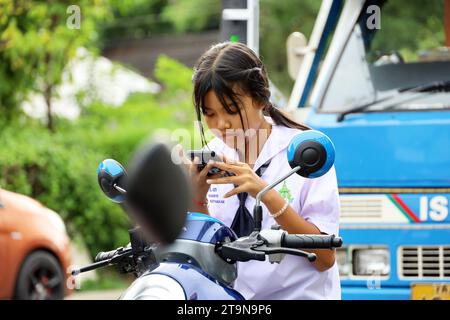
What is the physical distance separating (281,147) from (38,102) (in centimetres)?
1120

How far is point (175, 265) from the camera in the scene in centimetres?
276

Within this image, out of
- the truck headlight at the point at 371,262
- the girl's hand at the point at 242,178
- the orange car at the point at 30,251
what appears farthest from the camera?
the orange car at the point at 30,251

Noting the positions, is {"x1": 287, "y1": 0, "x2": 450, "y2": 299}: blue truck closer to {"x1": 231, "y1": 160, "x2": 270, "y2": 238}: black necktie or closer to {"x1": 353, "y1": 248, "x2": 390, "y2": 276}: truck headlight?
{"x1": 353, "y1": 248, "x2": 390, "y2": 276}: truck headlight

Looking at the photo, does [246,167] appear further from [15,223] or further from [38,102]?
[38,102]

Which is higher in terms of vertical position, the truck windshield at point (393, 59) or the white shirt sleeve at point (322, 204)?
the truck windshield at point (393, 59)

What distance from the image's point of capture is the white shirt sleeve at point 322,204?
3246mm

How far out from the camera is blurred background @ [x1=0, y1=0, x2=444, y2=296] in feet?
39.4

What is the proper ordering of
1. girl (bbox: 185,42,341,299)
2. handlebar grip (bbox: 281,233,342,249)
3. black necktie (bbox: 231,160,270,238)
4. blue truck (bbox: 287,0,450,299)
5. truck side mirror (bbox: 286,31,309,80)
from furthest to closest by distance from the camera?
truck side mirror (bbox: 286,31,309,80)
blue truck (bbox: 287,0,450,299)
black necktie (bbox: 231,160,270,238)
girl (bbox: 185,42,341,299)
handlebar grip (bbox: 281,233,342,249)

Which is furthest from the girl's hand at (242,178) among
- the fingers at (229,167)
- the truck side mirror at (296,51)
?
the truck side mirror at (296,51)

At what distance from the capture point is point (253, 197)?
10.5 feet

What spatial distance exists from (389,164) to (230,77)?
257cm

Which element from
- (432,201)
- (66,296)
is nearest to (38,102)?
(66,296)

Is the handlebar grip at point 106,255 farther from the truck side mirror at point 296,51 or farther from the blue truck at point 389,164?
the truck side mirror at point 296,51

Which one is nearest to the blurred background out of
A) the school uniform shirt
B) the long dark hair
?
the long dark hair
